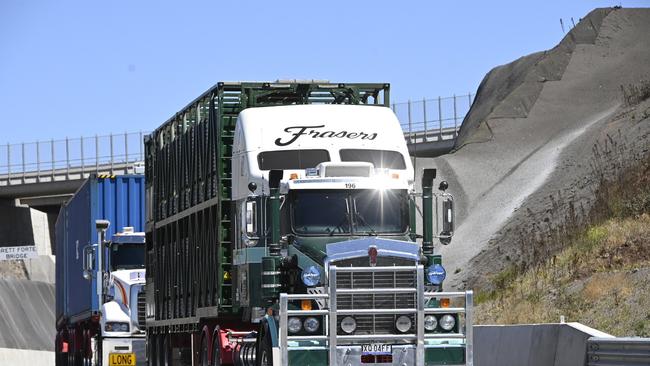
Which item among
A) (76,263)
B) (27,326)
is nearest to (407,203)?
(76,263)

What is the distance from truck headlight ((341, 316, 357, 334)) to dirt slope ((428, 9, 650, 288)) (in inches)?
1072

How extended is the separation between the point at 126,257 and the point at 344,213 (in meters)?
13.4

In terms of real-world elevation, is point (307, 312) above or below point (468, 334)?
above

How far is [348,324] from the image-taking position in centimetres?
1934

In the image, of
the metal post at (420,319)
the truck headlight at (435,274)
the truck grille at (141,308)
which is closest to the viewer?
the metal post at (420,319)

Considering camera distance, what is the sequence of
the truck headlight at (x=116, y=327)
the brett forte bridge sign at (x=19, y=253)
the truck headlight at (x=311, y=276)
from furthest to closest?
the brett forte bridge sign at (x=19, y=253) < the truck headlight at (x=116, y=327) < the truck headlight at (x=311, y=276)

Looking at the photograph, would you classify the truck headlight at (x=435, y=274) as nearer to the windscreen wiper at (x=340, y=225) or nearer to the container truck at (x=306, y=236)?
the container truck at (x=306, y=236)

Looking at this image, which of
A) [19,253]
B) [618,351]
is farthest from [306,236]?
[19,253]

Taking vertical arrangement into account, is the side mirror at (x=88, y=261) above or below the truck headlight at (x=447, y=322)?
above

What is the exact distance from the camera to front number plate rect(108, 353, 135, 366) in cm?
3072

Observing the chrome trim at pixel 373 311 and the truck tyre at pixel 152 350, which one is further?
the truck tyre at pixel 152 350

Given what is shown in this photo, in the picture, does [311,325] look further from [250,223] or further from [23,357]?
[23,357]

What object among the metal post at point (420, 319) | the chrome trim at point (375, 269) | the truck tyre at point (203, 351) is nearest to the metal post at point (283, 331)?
the chrome trim at point (375, 269)

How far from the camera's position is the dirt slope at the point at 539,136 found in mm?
52594
